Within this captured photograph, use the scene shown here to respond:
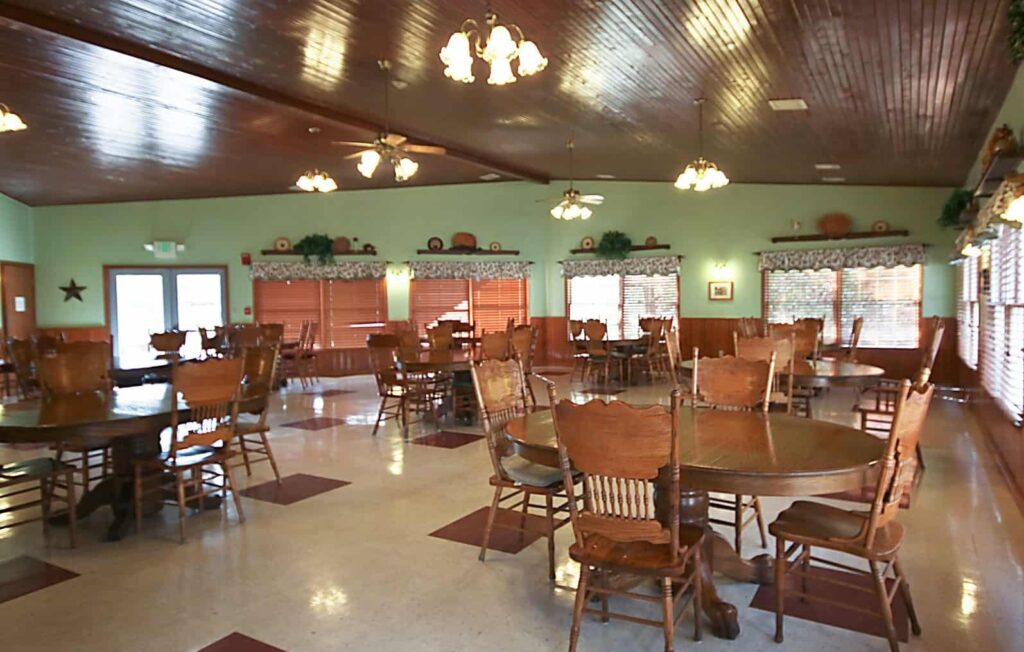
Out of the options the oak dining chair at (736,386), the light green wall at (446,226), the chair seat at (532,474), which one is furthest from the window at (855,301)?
the chair seat at (532,474)

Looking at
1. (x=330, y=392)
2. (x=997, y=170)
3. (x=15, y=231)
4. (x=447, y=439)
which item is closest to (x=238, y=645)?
(x=447, y=439)

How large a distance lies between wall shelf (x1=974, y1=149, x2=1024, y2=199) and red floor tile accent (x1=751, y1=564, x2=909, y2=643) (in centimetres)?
289

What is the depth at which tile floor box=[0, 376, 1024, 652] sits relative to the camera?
2.49 m

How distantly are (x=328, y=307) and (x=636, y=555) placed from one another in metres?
9.55

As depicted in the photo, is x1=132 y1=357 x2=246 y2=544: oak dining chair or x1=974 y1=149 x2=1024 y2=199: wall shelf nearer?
x1=132 y1=357 x2=246 y2=544: oak dining chair

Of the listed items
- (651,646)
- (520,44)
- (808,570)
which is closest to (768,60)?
(520,44)

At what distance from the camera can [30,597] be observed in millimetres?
2908

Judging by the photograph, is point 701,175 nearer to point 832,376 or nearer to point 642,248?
point 832,376

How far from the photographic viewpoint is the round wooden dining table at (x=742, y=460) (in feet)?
6.86

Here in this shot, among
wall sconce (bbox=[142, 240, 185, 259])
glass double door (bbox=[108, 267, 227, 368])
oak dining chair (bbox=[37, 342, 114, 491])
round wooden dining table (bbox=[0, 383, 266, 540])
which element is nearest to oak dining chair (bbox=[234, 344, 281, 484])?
round wooden dining table (bbox=[0, 383, 266, 540])

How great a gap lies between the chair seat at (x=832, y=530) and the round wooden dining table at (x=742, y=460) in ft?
0.93

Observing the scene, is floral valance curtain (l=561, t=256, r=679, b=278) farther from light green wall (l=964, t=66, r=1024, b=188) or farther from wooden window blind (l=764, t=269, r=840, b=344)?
light green wall (l=964, t=66, r=1024, b=188)

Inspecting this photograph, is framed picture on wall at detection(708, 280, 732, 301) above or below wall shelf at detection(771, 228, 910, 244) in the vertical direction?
below

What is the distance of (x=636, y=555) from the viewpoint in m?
2.21
